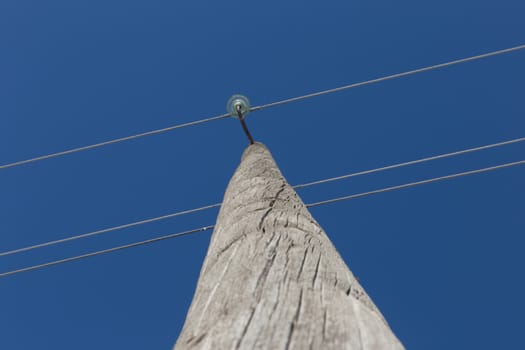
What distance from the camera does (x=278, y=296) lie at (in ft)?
4.99

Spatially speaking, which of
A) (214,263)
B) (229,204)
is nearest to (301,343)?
(214,263)

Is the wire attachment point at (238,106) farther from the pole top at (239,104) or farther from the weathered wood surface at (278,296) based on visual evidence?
the weathered wood surface at (278,296)

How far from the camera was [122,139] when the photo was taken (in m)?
7.57

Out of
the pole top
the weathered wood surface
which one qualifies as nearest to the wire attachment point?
the pole top

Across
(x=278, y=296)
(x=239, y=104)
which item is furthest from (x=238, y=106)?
(x=278, y=296)

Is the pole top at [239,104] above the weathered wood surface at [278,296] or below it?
above

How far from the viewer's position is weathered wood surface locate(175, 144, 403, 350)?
1312 millimetres

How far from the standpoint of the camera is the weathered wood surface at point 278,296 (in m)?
1.31

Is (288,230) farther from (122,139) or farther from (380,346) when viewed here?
(122,139)

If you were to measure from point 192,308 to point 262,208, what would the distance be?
0.91 meters

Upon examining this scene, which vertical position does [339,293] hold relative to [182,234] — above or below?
below

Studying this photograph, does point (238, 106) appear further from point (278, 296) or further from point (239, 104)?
point (278, 296)

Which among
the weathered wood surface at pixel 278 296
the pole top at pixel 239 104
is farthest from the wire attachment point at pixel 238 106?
the weathered wood surface at pixel 278 296

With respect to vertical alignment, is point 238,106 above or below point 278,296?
above
